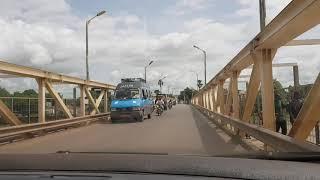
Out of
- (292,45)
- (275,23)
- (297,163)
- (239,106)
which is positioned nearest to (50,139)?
(239,106)

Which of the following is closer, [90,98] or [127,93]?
[90,98]

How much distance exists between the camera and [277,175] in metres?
3.37

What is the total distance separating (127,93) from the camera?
3781cm

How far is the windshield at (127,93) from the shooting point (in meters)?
37.6

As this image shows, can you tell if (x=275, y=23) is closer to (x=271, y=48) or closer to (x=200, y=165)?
(x=271, y=48)

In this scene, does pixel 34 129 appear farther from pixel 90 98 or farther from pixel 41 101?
pixel 90 98

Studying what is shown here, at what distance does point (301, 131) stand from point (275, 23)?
2267 millimetres

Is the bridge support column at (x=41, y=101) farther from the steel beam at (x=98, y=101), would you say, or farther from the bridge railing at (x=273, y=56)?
the steel beam at (x=98, y=101)

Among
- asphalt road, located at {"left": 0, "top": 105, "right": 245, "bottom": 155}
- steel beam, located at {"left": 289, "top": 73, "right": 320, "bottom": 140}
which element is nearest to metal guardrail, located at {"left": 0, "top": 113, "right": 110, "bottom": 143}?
asphalt road, located at {"left": 0, "top": 105, "right": 245, "bottom": 155}

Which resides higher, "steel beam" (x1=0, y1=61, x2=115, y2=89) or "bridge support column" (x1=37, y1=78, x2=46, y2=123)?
"steel beam" (x1=0, y1=61, x2=115, y2=89)

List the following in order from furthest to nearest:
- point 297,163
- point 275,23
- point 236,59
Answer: point 236,59, point 275,23, point 297,163

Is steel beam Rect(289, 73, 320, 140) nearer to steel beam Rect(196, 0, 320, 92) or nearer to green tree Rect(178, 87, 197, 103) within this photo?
steel beam Rect(196, 0, 320, 92)

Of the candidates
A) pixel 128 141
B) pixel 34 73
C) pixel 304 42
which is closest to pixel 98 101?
pixel 34 73

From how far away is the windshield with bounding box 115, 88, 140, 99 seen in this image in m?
37.6
